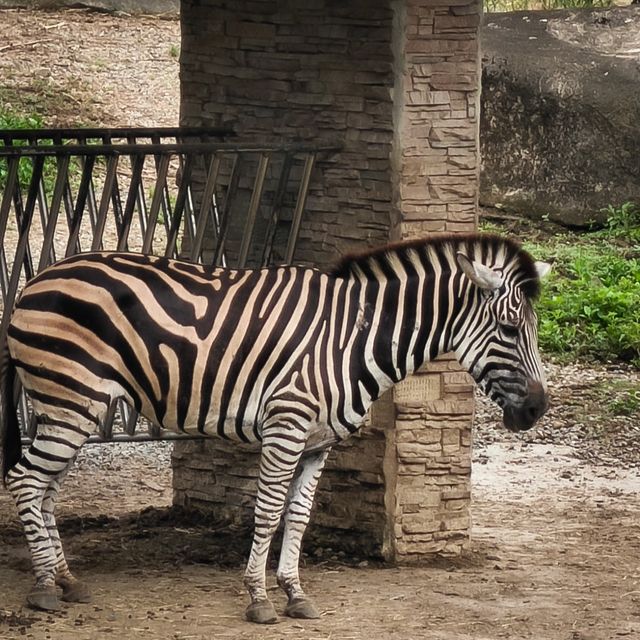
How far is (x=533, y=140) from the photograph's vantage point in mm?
13656

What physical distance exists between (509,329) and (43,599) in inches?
88.7

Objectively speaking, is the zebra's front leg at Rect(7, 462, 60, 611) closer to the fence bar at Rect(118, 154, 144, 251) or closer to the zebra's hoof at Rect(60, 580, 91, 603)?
the zebra's hoof at Rect(60, 580, 91, 603)

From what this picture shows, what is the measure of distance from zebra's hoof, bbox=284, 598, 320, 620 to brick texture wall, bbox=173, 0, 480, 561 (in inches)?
39.7

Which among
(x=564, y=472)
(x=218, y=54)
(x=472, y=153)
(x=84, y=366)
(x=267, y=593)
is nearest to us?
(x=84, y=366)

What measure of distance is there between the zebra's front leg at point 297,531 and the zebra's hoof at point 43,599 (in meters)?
0.95

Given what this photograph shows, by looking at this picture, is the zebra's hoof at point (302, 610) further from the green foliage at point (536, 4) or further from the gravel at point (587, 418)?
the green foliage at point (536, 4)

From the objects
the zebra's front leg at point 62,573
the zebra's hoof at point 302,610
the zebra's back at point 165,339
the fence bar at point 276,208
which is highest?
the fence bar at point 276,208

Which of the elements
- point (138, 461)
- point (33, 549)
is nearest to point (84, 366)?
point (33, 549)

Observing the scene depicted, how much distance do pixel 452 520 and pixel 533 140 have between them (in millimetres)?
7199

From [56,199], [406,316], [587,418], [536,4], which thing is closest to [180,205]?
[56,199]

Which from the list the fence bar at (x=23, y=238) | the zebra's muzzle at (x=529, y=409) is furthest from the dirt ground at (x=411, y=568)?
the fence bar at (x=23, y=238)

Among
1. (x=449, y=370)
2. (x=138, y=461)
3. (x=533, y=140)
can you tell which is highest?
(x=533, y=140)

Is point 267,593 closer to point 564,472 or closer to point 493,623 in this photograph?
point 493,623

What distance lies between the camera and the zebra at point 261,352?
19.5 feet
